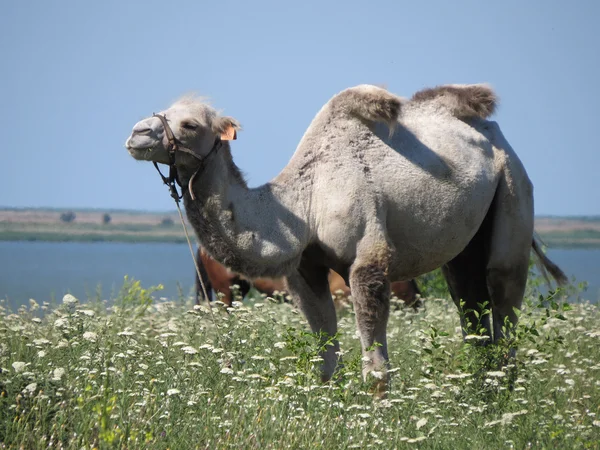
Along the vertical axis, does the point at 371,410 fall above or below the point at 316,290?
below

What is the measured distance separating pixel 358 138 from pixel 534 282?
677 centimetres

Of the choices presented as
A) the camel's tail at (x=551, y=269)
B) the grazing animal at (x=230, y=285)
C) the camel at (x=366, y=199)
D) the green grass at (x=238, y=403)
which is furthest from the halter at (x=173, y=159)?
the grazing animal at (x=230, y=285)

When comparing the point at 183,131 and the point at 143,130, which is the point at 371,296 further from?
the point at 143,130

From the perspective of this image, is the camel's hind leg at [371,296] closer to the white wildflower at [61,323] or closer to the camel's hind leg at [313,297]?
the camel's hind leg at [313,297]

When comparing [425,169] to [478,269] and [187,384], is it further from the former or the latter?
[187,384]

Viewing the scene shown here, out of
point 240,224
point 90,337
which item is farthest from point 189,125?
point 90,337

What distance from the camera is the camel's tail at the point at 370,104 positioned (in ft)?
23.6

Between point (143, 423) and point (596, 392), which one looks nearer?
point (143, 423)

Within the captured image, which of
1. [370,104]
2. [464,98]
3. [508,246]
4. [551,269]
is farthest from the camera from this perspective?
[551,269]

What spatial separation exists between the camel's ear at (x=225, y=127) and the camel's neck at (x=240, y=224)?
15 cm

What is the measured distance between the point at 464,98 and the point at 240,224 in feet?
8.34

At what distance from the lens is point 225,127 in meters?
6.78

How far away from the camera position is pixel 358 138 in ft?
23.7

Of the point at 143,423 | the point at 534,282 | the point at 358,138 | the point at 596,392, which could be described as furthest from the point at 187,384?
the point at 534,282
